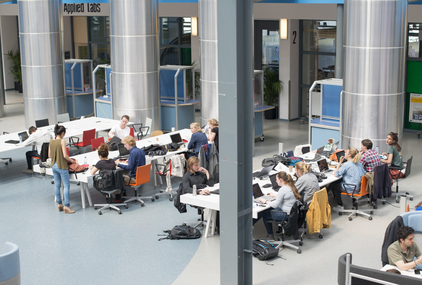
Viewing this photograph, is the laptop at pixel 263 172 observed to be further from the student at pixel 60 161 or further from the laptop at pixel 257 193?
the student at pixel 60 161

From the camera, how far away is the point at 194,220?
906 cm

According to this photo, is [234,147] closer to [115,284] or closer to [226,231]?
[226,231]

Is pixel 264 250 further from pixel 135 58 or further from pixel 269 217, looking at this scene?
pixel 135 58

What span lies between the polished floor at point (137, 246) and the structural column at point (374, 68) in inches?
54.2

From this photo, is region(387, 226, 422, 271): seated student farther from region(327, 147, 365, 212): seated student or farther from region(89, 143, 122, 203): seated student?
region(89, 143, 122, 203): seated student

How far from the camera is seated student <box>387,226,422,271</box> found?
5938 mm

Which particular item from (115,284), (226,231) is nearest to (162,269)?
(115,284)

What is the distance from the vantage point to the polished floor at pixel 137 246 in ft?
23.5

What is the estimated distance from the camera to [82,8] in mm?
20453

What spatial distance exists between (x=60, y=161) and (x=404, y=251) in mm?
5600

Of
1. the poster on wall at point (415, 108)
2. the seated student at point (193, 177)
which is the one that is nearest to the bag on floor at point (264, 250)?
the seated student at point (193, 177)

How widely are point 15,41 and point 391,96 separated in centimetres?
1684

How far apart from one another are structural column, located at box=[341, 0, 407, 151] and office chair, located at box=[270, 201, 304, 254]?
3.93 m

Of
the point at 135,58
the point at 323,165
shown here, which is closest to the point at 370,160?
the point at 323,165
